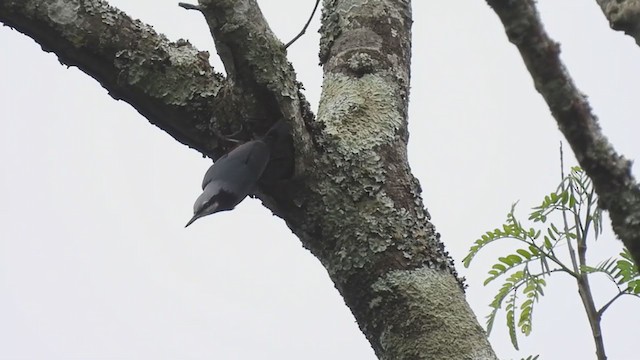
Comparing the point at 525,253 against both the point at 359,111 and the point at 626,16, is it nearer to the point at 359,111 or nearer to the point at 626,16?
the point at 359,111

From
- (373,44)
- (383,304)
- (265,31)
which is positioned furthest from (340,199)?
(373,44)

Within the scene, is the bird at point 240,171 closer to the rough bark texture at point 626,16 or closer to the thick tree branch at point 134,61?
the thick tree branch at point 134,61

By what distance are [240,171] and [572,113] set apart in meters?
1.22

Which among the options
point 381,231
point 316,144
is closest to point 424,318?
point 381,231

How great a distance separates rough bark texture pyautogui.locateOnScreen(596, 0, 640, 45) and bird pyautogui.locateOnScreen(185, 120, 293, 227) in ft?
3.63

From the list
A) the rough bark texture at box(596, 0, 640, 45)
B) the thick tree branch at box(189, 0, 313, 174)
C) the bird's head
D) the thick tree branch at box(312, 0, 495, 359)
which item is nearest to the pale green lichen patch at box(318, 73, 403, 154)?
the thick tree branch at box(312, 0, 495, 359)

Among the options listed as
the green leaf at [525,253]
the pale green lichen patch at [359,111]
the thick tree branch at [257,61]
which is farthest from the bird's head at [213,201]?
the green leaf at [525,253]

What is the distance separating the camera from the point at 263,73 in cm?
217

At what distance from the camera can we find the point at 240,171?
7.37ft

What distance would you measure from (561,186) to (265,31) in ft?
2.78

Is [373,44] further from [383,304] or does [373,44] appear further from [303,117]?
[383,304]

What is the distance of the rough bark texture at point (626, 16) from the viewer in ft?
4.02

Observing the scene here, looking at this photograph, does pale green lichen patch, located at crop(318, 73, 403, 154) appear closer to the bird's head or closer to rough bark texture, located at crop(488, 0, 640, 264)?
the bird's head

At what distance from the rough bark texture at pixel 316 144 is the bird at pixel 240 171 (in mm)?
50
